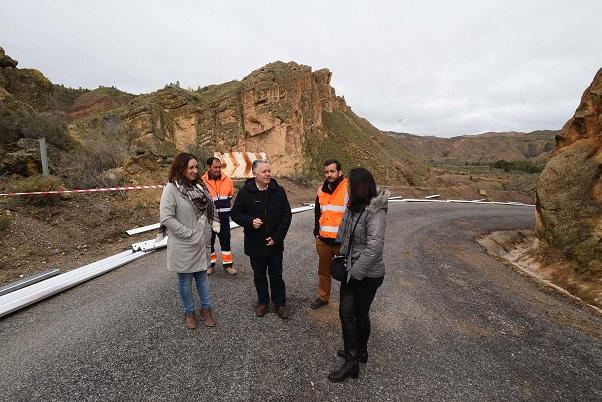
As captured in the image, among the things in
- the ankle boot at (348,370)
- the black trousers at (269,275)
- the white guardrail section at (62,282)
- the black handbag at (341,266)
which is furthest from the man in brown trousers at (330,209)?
the white guardrail section at (62,282)

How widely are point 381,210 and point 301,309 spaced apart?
6.80 ft

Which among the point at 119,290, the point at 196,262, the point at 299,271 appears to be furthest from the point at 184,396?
the point at 299,271

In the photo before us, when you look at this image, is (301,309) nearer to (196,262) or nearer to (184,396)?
(196,262)

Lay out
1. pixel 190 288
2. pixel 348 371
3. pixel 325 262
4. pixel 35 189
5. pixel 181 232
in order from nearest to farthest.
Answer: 1. pixel 348 371
2. pixel 181 232
3. pixel 190 288
4. pixel 325 262
5. pixel 35 189

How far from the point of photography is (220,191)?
17.7 ft

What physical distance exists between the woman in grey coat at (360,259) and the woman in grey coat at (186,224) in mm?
1613

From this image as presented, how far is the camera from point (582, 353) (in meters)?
3.65

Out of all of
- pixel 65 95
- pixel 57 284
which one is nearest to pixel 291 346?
pixel 57 284

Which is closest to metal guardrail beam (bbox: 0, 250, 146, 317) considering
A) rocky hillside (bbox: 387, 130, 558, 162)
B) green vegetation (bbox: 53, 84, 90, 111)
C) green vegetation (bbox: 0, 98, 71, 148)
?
green vegetation (bbox: 0, 98, 71, 148)

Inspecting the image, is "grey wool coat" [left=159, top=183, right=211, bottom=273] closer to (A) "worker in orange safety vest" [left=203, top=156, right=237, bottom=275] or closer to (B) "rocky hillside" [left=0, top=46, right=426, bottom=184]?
(A) "worker in orange safety vest" [left=203, top=156, right=237, bottom=275]

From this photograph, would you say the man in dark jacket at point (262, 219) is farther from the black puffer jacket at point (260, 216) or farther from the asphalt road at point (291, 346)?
the asphalt road at point (291, 346)

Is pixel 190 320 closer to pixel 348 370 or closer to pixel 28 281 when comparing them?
pixel 348 370

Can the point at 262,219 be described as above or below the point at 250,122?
below

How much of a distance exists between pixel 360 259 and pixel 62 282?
4479mm
